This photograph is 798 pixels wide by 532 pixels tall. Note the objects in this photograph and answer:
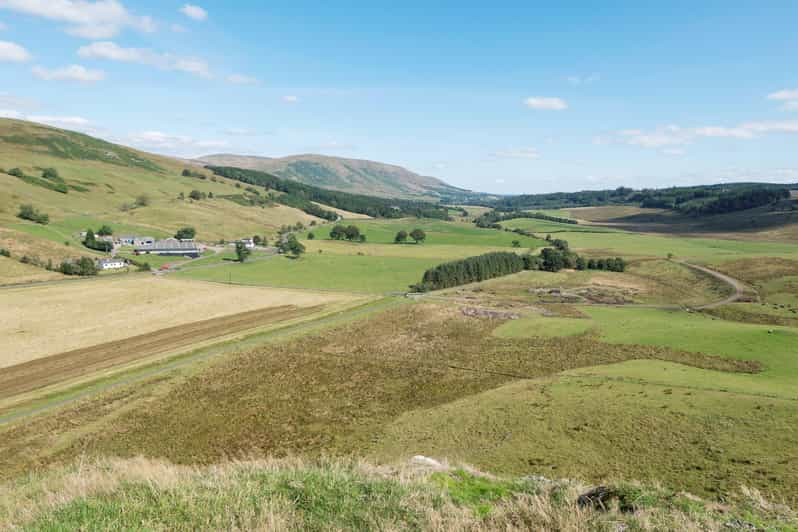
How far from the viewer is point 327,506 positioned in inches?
388

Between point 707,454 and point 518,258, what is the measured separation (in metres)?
101

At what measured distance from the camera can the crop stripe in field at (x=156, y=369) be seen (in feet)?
116

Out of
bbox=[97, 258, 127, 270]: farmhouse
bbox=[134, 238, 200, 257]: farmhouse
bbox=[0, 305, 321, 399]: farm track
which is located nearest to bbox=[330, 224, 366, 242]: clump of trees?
bbox=[134, 238, 200, 257]: farmhouse

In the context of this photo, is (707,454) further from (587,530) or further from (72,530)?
(72,530)

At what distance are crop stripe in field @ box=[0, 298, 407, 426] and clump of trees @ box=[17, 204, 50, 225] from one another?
11731 cm

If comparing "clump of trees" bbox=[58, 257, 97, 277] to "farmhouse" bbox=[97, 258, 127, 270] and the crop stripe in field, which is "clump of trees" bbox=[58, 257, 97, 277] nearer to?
"farmhouse" bbox=[97, 258, 127, 270]

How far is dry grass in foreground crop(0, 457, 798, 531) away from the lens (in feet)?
29.2

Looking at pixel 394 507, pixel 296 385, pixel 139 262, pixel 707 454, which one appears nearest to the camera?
pixel 394 507

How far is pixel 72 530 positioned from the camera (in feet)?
26.8

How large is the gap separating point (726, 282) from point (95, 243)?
16953 centimetres

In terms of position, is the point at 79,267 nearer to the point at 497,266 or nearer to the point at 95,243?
the point at 95,243

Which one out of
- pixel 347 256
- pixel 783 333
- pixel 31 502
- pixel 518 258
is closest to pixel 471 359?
pixel 783 333

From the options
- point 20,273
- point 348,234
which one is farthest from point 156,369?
point 348,234

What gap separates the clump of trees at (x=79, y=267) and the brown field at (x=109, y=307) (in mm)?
9443
